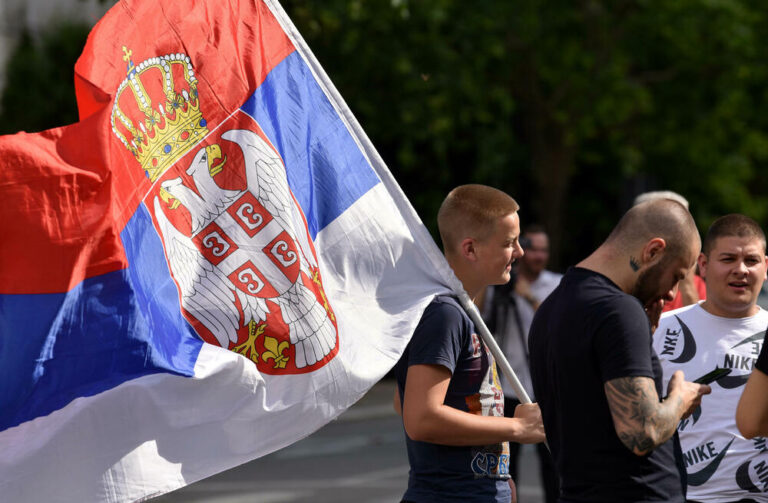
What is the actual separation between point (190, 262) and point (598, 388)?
141 centimetres

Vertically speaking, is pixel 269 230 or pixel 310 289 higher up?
pixel 269 230

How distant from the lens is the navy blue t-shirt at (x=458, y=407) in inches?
147

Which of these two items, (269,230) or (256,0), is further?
(256,0)

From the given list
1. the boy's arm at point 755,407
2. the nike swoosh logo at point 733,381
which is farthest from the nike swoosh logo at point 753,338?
the boy's arm at point 755,407

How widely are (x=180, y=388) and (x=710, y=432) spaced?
2183 mm

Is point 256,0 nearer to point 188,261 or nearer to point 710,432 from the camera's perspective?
point 188,261

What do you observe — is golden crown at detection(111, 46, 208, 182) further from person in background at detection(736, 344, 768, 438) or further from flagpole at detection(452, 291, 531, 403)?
person in background at detection(736, 344, 768, 438)

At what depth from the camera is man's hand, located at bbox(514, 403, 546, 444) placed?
3.69 m

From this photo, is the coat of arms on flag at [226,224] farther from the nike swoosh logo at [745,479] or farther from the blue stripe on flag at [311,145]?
the nike swoosh logo at [745,479]

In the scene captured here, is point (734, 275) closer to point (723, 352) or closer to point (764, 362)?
point (723, 352)

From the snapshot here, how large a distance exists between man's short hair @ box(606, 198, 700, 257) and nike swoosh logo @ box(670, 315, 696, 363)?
1.44 metres

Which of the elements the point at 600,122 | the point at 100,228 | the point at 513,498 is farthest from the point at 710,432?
the point at 600,122

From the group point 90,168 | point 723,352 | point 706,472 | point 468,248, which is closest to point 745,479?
point 706,472

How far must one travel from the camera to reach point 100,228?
3.49 metres
